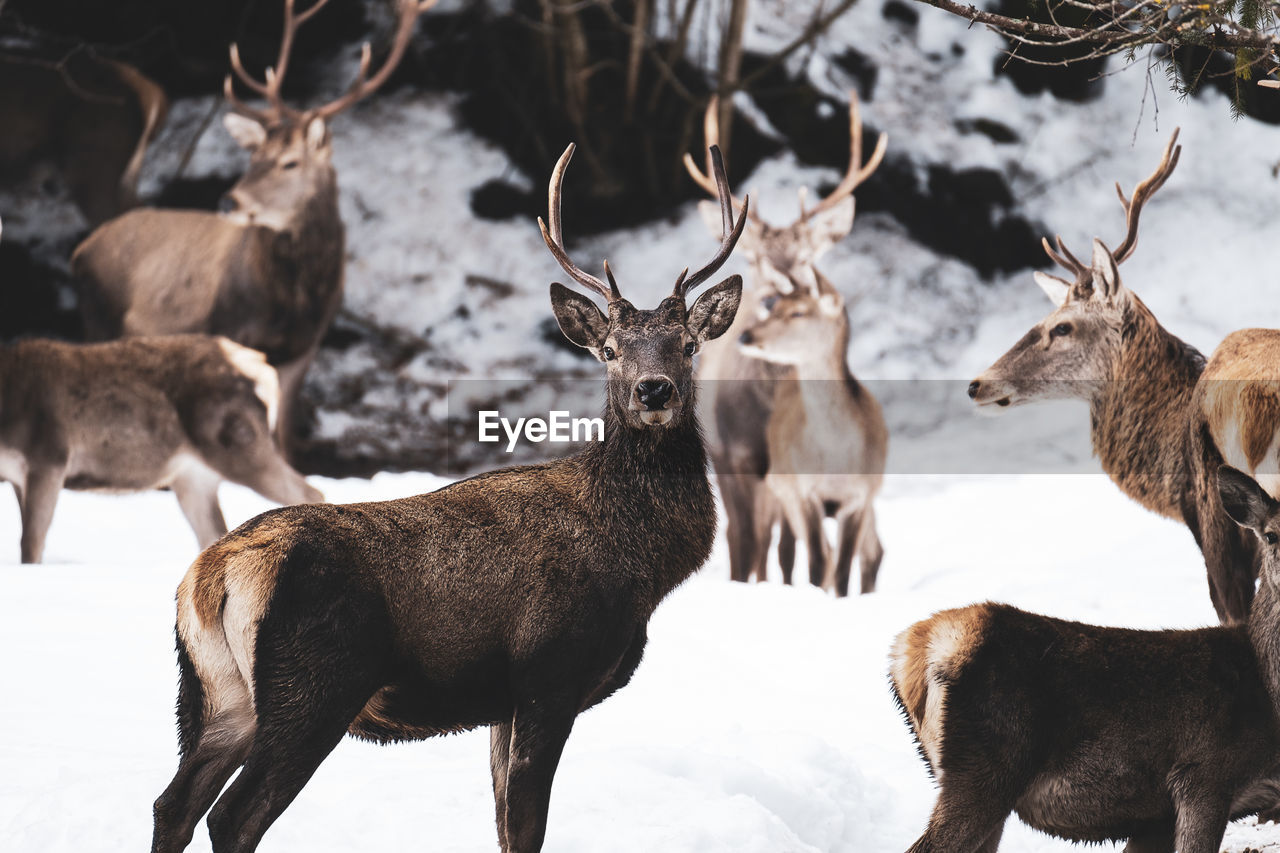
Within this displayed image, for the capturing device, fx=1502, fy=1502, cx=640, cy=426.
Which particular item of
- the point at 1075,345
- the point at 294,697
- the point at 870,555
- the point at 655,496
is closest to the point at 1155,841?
the point at 655,496

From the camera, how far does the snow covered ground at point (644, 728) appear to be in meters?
4.33

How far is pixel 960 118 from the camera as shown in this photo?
13.3 metres

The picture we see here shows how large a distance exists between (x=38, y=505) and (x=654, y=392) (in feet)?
14.1

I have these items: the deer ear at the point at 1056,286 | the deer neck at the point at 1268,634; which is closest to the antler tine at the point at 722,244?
the deer neck at the point at 1268,634

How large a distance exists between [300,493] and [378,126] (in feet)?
21.5

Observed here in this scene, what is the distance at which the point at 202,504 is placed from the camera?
7.79 m

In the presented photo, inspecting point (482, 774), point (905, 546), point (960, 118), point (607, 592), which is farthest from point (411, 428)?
point (607, 592)

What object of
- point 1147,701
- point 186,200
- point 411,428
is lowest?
point 411,428

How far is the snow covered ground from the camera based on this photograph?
4.33m

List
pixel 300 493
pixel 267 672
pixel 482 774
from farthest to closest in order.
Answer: pixel 300 493 < pixel 482 774 < pixel 267 672

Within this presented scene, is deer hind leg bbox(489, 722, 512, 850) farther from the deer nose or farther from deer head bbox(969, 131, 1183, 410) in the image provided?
deer head bbox(969, 131, 1183, 410)

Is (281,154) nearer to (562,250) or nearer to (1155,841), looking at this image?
(562,250)

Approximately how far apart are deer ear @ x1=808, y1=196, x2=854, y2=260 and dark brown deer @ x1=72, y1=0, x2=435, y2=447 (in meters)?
3.08

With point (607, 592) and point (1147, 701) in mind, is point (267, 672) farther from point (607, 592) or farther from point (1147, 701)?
point (1147, 701)
